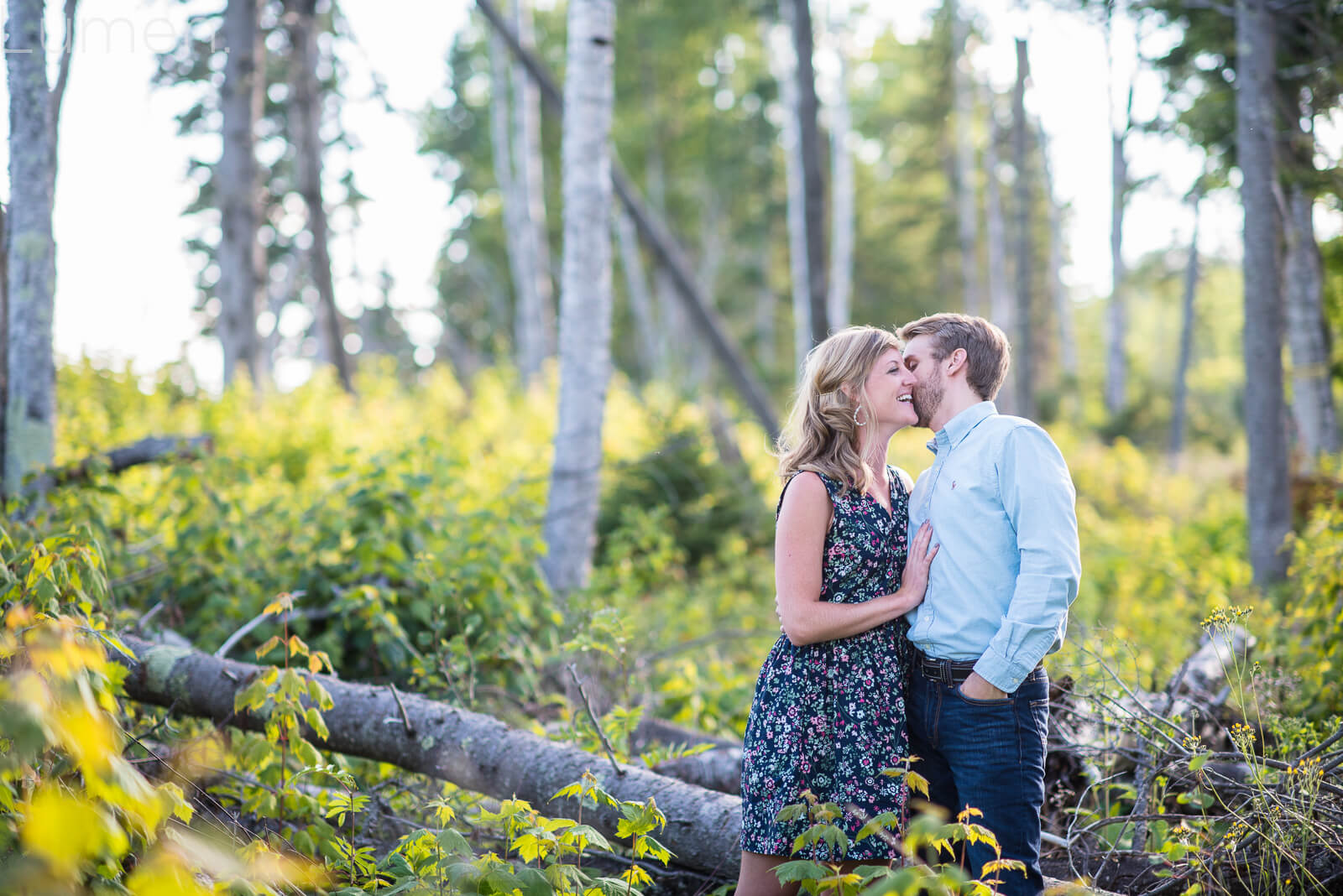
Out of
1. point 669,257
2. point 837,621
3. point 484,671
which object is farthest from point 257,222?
point 837,621

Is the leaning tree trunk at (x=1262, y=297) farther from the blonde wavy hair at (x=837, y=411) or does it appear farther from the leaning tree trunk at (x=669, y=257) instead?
the blonde wavy hair at (x=837, y=411)

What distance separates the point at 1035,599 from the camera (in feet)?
7.74

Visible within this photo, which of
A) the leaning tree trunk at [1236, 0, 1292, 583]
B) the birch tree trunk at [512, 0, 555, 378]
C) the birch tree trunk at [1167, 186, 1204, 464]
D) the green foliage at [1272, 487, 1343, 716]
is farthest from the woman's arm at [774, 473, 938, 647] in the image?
the birch tree trunk at [1167, 186, 1204, 464]

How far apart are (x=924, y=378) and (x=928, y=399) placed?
6 cm

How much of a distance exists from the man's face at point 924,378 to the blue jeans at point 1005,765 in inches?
32.2

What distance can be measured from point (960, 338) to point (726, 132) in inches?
987

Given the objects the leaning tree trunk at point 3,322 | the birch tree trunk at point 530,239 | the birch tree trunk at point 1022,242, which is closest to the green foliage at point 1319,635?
the leaning tree trunk at point 3,322

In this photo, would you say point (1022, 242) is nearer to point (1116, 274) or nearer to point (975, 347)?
point (1116, 274)

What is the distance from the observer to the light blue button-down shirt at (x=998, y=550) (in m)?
2.38

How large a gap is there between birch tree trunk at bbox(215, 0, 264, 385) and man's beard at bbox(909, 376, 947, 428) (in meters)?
9.95

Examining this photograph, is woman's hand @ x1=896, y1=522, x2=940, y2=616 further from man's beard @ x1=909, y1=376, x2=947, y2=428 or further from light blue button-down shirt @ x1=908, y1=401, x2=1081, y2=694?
man's beard @ x1=909, y1=376, x2=947, y2=428

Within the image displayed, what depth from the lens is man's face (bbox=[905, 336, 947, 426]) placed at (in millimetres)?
2799

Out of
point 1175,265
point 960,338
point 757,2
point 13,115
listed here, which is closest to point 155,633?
point 13,115

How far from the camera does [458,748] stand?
3.40 metres
